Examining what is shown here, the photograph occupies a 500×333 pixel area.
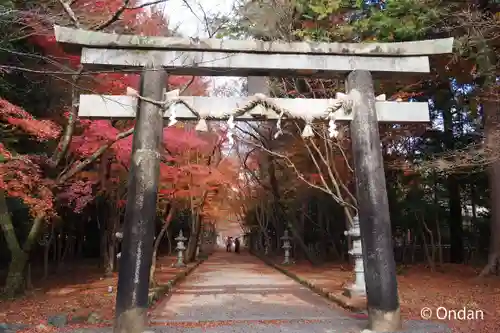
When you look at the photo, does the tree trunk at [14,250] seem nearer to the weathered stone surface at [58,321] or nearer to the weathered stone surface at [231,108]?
the weathered stone surface at [58,321]

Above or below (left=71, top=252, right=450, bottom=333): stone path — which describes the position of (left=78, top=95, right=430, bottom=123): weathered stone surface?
above

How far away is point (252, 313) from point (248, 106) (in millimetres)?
4640

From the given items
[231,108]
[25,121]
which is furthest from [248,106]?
[25,121]

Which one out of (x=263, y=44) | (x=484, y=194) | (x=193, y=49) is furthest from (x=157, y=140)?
(x=484, y=194)

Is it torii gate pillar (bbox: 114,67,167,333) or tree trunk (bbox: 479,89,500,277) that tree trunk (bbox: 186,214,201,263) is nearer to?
tree trunk (bbox: 479,89,500,277)

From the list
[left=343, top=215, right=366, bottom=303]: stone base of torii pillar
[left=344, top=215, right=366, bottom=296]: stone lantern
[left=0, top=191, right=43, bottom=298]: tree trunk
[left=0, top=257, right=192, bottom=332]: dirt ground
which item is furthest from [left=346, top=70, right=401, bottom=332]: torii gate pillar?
[left=0, top=191, right=43, bottom=298]: tree trunk

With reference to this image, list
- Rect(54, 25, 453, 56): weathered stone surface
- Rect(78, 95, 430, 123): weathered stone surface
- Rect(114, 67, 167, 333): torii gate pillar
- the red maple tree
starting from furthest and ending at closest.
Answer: the red maple tree
Rect(78, 95, 430, 123): weathered stone surface
Rect(54, 25, 453, 56): weathered stone surface
Rect(114, 67, 167, 333): torii gate pillar

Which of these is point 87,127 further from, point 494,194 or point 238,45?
point 494,194

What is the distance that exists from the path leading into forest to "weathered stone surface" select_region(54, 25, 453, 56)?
4848 millimetres

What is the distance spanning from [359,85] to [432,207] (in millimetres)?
14536

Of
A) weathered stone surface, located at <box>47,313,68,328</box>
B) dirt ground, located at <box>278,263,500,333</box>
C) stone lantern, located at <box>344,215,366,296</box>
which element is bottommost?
dirt ground, located at <box>278,263,500,333</box>

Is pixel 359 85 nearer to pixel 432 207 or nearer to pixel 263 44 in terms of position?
pixel 263 44

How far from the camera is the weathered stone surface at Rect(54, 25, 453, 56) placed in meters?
6.70

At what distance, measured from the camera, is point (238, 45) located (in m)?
Answer: 7.00
